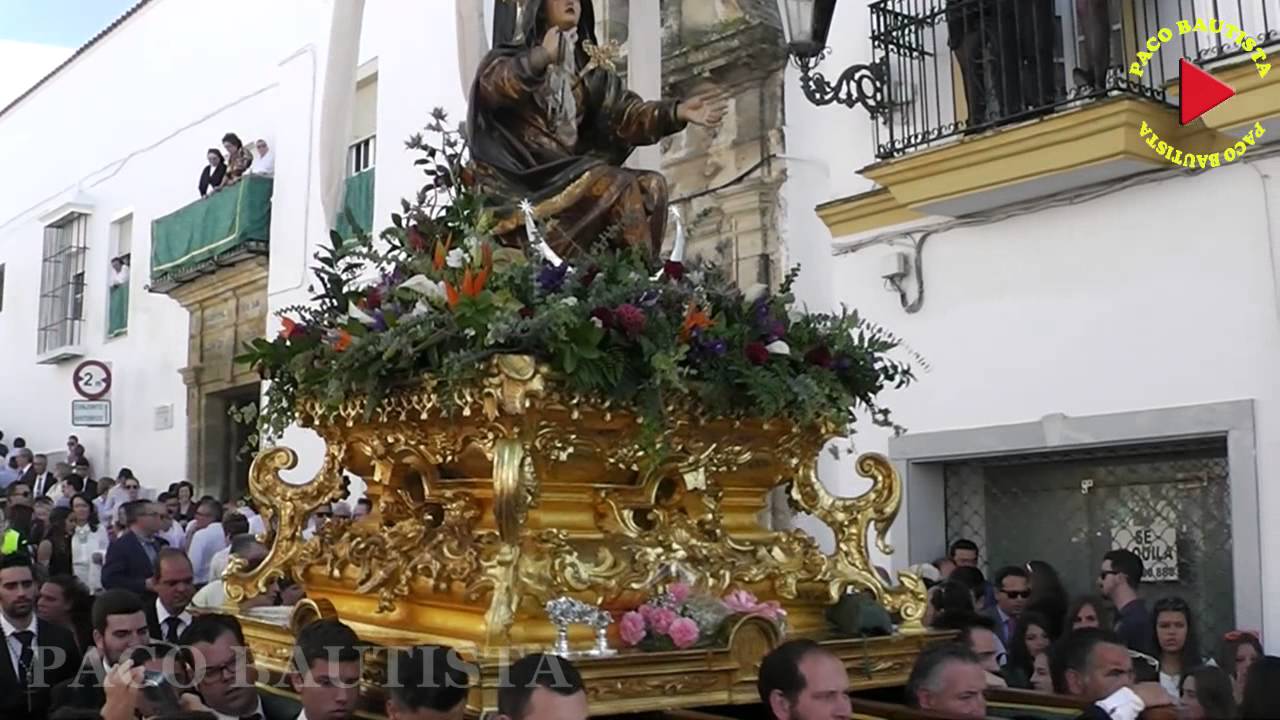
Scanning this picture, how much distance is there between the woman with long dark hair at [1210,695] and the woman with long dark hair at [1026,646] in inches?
44.4

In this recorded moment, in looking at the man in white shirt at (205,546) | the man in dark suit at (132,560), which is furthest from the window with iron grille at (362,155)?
the man in dark suit at (132,560)

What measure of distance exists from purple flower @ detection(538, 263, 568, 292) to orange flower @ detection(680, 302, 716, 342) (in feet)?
1.16

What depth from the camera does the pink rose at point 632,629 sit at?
3.64 meters

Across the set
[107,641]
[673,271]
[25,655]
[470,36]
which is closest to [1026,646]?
[673,271]

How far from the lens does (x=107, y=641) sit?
4168 mm

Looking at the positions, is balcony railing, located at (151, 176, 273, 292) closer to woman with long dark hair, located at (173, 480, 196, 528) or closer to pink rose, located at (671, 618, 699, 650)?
woman with long dark hair, located at (173, 480, 196, 528)

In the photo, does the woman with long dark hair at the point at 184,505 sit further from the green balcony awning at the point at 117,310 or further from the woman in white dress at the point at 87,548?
the green balcony awning at the point at 117,310

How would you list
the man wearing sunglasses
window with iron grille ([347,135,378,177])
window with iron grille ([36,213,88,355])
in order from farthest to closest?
window with iron grille ([36,213,88,355])
window with iron grille ([347,135,378,177])
the man wearing sunglasses

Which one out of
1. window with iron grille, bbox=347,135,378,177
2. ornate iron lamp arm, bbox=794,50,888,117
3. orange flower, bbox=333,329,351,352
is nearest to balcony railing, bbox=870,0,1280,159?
ornate iron lamp arm, bbox=794,50,888,117

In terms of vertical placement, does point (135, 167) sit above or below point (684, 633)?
above

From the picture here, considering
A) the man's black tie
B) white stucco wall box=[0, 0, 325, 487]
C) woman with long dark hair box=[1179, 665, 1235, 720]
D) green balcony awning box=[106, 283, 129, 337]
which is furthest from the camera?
green balcony awning box=[106, 283, 129, 337]

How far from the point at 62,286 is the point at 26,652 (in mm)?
12880

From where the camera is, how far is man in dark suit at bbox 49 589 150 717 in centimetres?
412

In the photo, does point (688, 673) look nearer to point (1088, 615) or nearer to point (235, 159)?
point (1088, 615)
